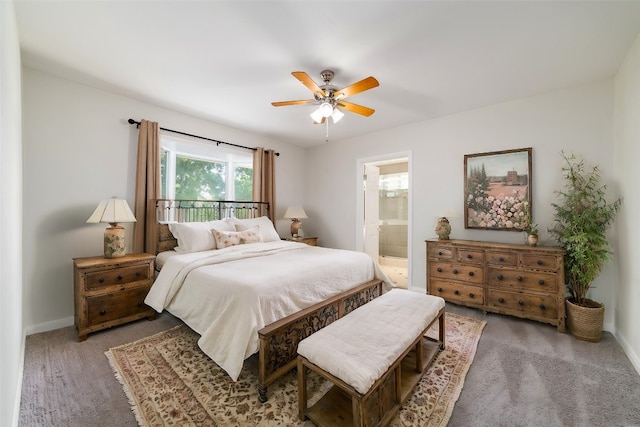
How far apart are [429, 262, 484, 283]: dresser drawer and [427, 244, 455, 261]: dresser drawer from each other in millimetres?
91

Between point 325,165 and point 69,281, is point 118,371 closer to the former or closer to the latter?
point 69,281

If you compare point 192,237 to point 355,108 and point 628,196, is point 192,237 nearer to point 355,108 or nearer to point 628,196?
point 355,108

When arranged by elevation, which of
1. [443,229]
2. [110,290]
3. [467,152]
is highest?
[467,152]

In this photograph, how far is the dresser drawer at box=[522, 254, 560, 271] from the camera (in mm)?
2658

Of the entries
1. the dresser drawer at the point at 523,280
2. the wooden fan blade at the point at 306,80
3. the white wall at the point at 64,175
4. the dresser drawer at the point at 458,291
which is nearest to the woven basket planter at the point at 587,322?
the dresser drawer at the point at 523,280

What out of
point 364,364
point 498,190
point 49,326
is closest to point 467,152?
point 498,190

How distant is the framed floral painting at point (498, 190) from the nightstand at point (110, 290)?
4.06m

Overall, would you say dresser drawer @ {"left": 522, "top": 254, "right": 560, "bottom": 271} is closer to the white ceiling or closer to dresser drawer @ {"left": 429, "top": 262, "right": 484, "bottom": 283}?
dresser drawer @ {"left": 429, "top": 262, "right": 484, "bottom": 283}

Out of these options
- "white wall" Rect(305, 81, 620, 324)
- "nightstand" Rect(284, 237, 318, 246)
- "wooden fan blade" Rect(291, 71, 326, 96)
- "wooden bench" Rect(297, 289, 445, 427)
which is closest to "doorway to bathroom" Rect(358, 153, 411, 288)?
"white wall" Rect(305, 81, 620, 324)

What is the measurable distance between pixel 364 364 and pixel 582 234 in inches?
103

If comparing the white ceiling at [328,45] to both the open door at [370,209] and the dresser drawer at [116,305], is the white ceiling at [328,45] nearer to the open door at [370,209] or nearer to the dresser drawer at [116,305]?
the open door at [370,209]

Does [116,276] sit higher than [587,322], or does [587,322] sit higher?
[116,276]

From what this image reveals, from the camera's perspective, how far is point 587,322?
240 cm

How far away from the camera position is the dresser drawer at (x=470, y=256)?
3.07 metres
